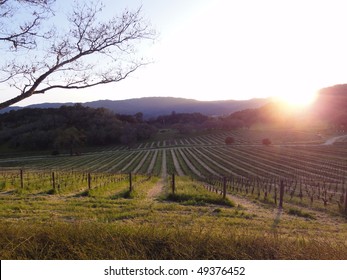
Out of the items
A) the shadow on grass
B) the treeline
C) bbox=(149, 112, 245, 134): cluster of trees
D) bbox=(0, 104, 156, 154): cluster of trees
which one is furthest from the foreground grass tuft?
bbox=(149, 112, 245, 134): cluster of trees

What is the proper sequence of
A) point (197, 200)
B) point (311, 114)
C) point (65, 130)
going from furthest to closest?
point (311, 114)
point (65, 130)
point (197, 200)

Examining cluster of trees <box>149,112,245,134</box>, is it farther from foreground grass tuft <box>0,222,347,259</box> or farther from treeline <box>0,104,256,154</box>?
foreground grass tuft <box>0,222,347,259</box>

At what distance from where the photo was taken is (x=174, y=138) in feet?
447

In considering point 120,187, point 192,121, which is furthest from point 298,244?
point 192,121

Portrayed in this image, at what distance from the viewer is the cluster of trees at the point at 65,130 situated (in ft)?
335

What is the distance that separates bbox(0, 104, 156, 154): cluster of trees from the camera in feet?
335

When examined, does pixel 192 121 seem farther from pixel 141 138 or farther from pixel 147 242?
pixel 147 242

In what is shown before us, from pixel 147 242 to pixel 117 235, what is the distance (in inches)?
19.8

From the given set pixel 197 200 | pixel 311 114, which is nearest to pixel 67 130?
pixel 197 200

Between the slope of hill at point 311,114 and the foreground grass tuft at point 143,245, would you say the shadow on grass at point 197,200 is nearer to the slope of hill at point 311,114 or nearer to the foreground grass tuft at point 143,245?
the foreground grass tuft at point 143,245

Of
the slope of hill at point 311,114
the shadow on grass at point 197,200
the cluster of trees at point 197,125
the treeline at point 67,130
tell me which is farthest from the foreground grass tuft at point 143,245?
the cluster of trees at point 197,125

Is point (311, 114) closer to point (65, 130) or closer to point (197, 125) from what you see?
point (197, 125)

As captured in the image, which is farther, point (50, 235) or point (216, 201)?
point (216, 201)

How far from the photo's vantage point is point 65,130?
9919cm
